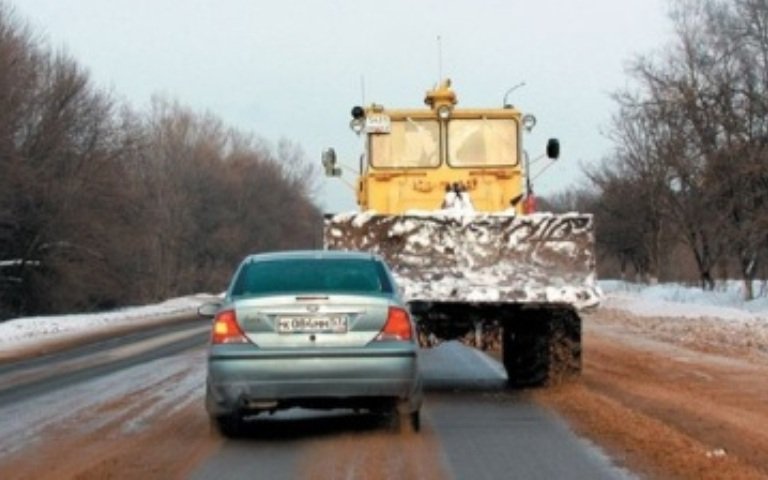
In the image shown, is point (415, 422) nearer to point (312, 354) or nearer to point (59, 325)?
point (312, 354)

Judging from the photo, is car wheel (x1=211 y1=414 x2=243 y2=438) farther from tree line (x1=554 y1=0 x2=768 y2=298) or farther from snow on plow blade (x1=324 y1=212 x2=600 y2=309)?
tree line (x1=554 y1=0 x2=768 y2=298)

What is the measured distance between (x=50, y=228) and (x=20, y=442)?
135 ft

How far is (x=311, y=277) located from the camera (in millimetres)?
11648

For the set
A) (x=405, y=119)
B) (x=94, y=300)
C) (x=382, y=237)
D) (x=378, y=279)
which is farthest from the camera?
(x=94, y=300)

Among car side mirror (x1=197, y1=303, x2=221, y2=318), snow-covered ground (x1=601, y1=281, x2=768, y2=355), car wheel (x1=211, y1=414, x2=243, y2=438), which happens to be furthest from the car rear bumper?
snow-covered ground (x1=601, y1=281, x2=768, y2=355)

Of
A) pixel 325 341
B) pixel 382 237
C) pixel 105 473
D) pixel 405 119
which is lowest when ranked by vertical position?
pixel 105 473

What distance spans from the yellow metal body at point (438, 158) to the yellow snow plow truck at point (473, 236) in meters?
0.01

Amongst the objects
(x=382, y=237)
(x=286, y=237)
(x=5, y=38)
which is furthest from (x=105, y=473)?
(x=286, y=237)

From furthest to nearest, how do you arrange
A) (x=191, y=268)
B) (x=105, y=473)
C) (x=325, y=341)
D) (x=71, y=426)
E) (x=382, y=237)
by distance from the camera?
(x=191, y=268), (x=382, y=237), (x=71, y=426), (x=325, y=341), (x=105, y=473)

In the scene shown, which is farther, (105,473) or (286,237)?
(286,237)

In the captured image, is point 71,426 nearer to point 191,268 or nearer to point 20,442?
point 20,442

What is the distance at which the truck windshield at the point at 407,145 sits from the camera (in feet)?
58.3

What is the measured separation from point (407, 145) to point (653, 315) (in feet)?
77.6

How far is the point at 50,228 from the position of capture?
5134cm
